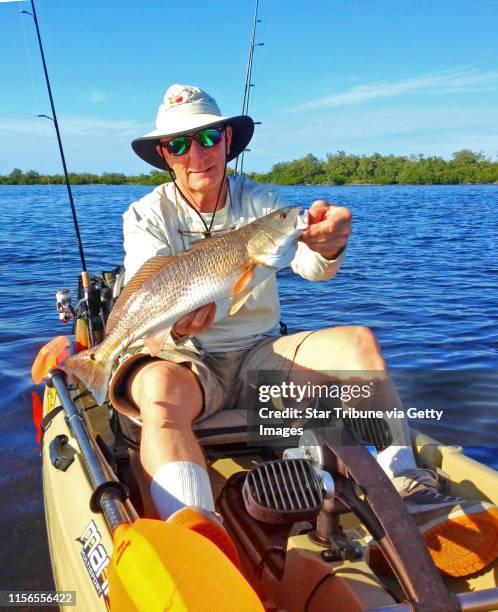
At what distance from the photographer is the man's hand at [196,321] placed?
2922mm

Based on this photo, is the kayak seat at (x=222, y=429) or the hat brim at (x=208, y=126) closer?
the kayak seat at (x=222, y=429)

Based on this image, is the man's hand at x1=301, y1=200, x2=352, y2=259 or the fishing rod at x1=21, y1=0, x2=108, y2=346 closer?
the man's hand at x1=301, y1=200, x2=352, y2=259

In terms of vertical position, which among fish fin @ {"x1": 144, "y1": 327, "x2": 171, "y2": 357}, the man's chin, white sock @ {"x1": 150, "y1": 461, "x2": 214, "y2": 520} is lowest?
white sock @ {"x1": 150, "y1": 461, "x2": 214, "y2": 520}

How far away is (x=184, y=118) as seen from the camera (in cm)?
337

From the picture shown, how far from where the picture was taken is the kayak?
1.63 meters

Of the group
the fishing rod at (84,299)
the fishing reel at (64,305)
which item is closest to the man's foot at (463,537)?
the fishing rod at (84,299)

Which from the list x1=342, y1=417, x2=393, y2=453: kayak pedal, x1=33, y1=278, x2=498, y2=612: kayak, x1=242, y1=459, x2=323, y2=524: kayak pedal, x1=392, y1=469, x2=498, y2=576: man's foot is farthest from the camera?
x1=342, y1=417, x2=393, y2=453: kayak pedal

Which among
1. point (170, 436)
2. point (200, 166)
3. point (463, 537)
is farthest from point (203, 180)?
point (463, 537)

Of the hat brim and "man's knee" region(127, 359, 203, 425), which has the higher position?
the hat brim

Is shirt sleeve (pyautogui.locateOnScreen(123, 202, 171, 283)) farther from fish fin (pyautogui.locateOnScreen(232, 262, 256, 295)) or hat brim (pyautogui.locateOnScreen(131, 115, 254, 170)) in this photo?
fish fin (pyautogui.locateOnScreen(232, 262, 256, 295))

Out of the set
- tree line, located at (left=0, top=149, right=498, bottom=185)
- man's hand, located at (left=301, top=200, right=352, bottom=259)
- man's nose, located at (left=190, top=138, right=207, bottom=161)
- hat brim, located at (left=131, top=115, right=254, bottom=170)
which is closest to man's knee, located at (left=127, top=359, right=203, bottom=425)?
man's hand, located at (left=301, top=200, right=352, bottom=259)

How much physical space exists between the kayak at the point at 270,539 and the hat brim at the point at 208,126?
1.60m

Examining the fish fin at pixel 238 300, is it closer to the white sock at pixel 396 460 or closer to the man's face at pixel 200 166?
the man's face at pixel 200 166

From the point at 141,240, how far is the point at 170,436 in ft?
4.18
